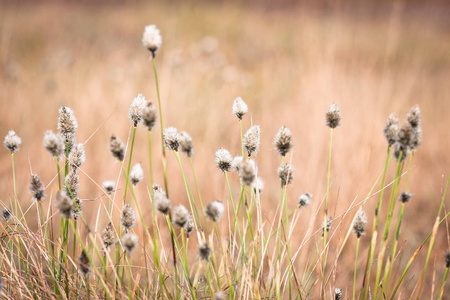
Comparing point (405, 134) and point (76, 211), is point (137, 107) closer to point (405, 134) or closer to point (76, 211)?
point (76, 211)

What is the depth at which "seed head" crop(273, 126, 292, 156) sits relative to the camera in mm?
955

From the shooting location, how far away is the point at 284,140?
960mm

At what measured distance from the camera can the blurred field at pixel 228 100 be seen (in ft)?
8.39

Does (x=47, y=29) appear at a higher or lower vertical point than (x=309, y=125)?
higher

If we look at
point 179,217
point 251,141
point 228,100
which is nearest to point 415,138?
point 251,141

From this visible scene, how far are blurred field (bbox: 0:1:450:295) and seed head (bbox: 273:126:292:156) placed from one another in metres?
0.28

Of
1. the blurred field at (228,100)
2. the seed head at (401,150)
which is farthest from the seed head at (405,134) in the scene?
the blurred field at (228,100)

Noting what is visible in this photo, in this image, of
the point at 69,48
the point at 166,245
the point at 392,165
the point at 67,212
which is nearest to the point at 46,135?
the point at 67,212

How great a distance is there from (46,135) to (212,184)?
1.76m

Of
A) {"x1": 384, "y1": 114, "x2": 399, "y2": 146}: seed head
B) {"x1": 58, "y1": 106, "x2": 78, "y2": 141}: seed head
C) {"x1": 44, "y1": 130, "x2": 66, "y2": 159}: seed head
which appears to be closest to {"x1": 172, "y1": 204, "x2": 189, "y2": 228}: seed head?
{"x1": 44, "y1": 130, "x2": 66, "y2": 159}: seed head

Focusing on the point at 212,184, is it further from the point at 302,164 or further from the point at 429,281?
the point at 429,281

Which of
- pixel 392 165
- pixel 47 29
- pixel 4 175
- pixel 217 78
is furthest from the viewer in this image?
pixel 47 29

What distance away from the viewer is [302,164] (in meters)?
2.85

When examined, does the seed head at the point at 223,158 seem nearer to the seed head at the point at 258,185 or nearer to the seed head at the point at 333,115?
the seed head at the point at 258,185
